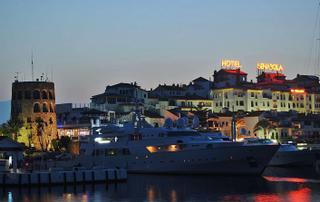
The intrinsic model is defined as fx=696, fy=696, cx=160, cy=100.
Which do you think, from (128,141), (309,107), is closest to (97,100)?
(309,107)

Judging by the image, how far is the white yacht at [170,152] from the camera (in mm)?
71688

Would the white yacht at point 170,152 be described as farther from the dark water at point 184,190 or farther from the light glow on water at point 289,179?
the light glow on water at point 289,179

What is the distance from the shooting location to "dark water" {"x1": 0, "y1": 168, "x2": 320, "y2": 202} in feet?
180

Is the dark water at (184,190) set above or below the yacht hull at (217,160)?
below

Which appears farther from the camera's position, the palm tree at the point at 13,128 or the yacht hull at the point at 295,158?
the palm tree at the point at 13,128

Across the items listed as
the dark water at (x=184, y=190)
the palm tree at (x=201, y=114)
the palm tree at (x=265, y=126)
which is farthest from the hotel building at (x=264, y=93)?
the dark water at (x=184, y=190)

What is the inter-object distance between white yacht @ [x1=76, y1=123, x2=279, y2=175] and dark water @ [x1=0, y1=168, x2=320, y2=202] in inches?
64.2

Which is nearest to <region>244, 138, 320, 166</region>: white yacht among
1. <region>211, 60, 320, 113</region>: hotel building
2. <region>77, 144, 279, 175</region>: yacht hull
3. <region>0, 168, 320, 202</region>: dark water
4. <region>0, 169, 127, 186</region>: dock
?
<region>77, 144, 279, 175</region>: yacht hull

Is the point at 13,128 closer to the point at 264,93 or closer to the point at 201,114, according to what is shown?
the point at 201,114

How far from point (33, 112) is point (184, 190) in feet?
186

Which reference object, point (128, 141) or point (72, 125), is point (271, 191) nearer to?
point (128, 141)

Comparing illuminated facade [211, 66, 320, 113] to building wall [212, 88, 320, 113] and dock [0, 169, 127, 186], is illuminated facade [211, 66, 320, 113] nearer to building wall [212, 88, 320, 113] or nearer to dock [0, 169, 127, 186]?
building wall [212, 88, 320, 113]

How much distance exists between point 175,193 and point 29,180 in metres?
14.1

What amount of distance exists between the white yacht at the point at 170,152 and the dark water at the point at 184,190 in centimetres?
163
